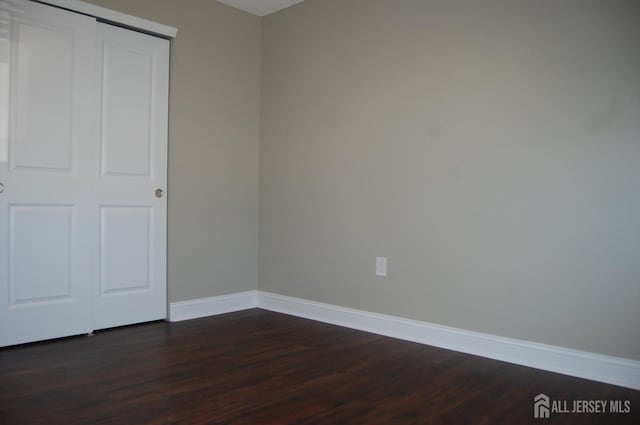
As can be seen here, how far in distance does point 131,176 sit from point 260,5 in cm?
160

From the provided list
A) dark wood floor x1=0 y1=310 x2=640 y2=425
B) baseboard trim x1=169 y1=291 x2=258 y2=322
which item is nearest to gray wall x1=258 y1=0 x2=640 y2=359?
baseboard trim x1=169 y1=291 x2=258 y2=322

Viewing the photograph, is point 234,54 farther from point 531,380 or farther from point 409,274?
point 531,380

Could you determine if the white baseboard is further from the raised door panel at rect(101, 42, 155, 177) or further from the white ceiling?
the white ceiling

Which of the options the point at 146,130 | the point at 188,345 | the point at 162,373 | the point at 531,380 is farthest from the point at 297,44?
the point at 531,380

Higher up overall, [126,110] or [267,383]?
[126,110]

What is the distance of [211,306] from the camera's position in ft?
11.9


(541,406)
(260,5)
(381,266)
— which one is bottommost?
(541,406)

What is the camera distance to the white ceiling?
366cm

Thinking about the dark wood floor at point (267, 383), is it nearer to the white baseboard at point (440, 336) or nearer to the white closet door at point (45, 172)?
the white baseboard at point (440, 336)

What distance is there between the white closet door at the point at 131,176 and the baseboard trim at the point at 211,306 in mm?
98

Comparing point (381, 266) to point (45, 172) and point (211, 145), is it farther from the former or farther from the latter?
Answer: point (45, 172)

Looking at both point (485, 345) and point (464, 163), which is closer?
point (485, 345)

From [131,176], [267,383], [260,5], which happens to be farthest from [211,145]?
[267,383]

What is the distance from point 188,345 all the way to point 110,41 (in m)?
1.92
